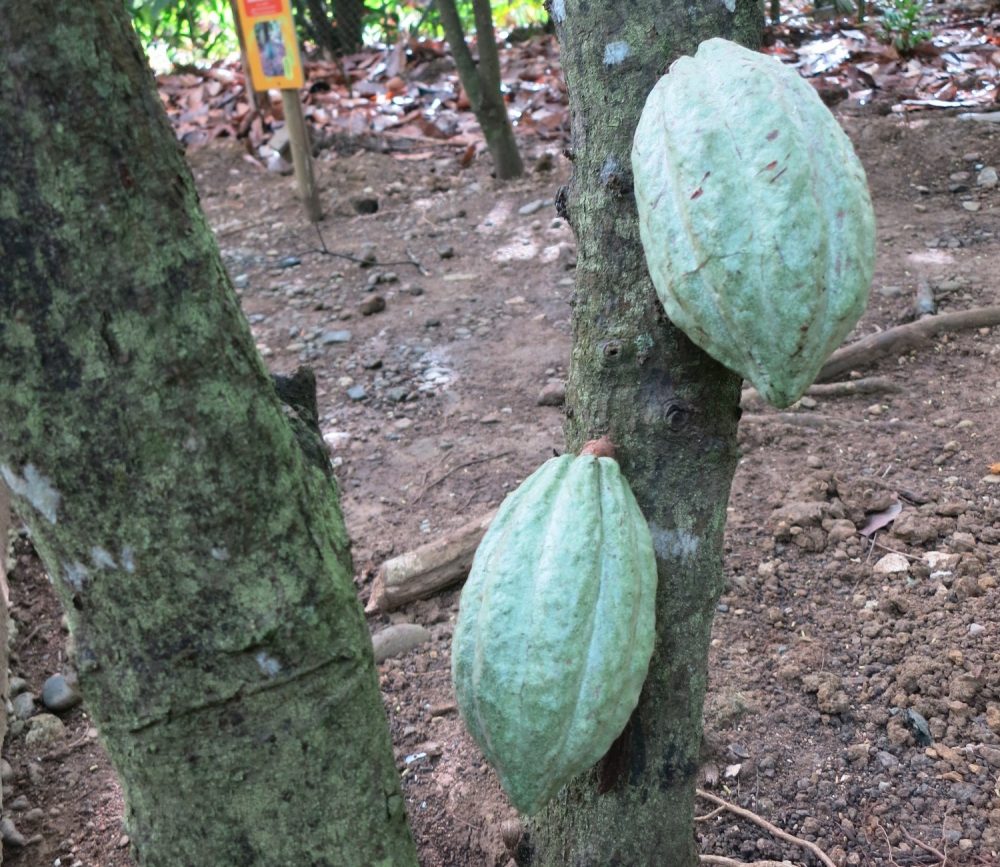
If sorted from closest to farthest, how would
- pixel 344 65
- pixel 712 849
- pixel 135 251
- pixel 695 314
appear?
pixel 135 251 < pixel 695 314 < pixel 712 849 < pixel 344 65

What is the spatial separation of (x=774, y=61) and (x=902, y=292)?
2829 millimetres

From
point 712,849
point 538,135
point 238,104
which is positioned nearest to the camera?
point 712,849

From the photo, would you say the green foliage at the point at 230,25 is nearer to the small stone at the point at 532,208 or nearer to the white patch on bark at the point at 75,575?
the small stone at the point at 532,208

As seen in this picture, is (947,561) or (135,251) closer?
(135,251)

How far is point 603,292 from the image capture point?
1.13m

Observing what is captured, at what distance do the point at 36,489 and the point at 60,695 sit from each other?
65.9 inches

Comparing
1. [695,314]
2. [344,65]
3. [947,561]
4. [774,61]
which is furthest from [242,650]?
[344,65]

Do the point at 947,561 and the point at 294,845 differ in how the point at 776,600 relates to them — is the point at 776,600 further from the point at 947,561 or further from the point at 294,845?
the point at 294,845

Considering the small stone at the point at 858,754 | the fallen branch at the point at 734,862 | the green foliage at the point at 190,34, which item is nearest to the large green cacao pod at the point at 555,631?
the fallen branch at the point at 734,862

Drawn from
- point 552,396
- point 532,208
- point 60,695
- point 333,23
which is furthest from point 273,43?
point 60,695

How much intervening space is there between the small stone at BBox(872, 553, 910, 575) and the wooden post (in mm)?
3561

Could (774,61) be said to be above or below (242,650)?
above

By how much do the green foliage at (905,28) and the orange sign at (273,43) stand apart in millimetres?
3526

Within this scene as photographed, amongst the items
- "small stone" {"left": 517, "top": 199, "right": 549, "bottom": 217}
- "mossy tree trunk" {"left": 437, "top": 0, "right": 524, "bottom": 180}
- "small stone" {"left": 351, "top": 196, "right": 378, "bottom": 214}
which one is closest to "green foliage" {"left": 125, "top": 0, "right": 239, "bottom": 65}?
"small stone" {"left": 351, "top": 196, "right": 378, "bottom": 214}
